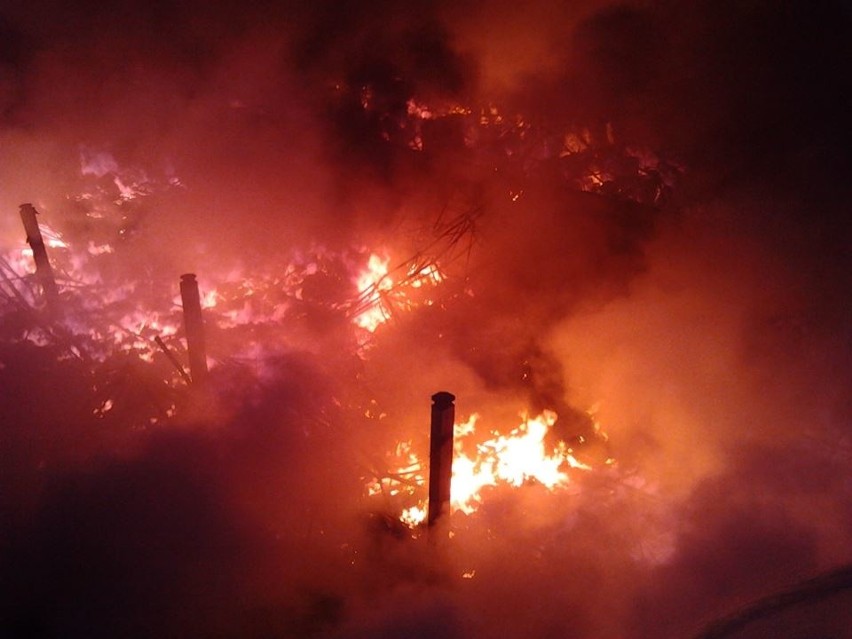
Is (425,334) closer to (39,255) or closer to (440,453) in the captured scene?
(440,453)

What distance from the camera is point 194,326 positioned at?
4.99m

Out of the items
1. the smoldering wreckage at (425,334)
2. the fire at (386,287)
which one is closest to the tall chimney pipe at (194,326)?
the smoldering wreckage at (425,334)

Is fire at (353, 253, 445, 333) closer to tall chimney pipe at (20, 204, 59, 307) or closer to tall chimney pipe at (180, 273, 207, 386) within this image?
tall chimney pipe at (180, 273, 207, 386)

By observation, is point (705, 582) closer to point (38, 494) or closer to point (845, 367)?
point (845, 367)

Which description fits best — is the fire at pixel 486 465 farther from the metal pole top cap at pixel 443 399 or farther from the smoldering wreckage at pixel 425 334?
the metal pole top cap at pixel 443 399

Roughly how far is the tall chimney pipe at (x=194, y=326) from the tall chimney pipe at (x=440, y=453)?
76.4 inches

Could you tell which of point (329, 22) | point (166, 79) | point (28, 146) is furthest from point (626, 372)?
point (28, 146)

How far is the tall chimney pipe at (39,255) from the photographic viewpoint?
19.4ft

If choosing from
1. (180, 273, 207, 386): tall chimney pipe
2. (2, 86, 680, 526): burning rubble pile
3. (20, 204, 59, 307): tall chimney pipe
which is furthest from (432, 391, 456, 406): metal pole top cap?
(20, 204, 59, 307): tall chimney pipe

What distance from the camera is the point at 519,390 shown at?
596 centimetres

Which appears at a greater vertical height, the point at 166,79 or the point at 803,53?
the point at 166,79

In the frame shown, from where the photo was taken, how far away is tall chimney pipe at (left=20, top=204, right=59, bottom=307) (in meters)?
5.92

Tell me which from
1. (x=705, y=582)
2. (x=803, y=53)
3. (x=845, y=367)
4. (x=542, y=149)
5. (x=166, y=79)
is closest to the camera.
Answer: (x=705, y=582)

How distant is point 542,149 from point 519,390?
7.12 feet
